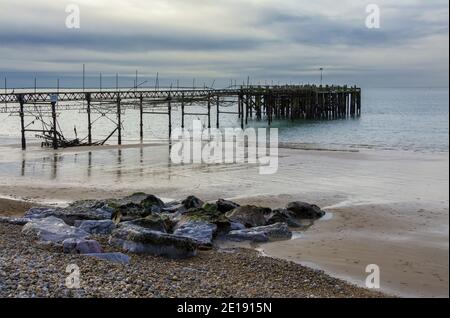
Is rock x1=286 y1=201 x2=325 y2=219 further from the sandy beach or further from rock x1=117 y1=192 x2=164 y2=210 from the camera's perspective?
rock x1=117 y1=192 x2=164 y2=210

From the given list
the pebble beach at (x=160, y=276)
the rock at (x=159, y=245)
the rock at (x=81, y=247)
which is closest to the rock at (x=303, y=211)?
the pebble beach at (x=160, y=276)

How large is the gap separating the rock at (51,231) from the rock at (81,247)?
641 mm

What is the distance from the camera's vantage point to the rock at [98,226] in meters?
13.1

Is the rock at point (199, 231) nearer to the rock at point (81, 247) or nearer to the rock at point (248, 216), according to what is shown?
the rock at point (248, 216)

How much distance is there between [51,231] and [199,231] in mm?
3431

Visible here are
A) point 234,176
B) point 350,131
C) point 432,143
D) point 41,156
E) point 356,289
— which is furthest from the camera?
point 350,131

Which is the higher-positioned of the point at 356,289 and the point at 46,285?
the point at 46,285

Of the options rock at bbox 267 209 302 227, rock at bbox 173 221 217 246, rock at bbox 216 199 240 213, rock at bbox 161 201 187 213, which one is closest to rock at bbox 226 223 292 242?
rock at bbox 173 221 217 246

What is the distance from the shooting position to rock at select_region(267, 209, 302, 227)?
14881 mm

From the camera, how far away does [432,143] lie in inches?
1715

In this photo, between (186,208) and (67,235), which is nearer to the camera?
(67,235)
